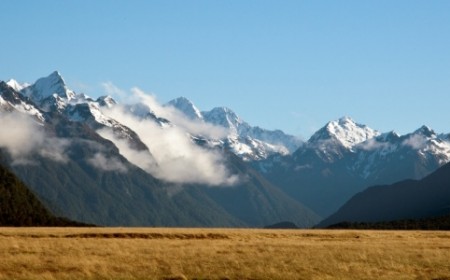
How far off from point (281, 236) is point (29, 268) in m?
54.4

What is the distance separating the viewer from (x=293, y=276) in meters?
48.2

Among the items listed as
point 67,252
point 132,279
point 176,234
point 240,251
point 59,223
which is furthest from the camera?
point 59,223

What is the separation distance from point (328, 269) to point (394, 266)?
229 inches

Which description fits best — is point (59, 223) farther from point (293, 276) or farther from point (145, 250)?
point (293, 276)

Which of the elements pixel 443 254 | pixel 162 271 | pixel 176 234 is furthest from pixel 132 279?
pixel 176 234

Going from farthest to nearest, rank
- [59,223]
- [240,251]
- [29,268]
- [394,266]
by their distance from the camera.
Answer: [59,223] → [240,251] → [394,266] → [29,268]

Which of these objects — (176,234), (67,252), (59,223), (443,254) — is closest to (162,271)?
(67,252)

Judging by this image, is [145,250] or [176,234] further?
[176,234]

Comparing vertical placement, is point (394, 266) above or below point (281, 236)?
below

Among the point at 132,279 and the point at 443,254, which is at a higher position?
the point at 443,254

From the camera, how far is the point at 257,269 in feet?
166

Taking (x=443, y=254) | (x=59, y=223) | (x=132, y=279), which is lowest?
(x=132, y=279)

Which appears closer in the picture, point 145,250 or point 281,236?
point 145,250

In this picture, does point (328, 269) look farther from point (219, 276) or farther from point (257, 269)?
point (219, 276)
